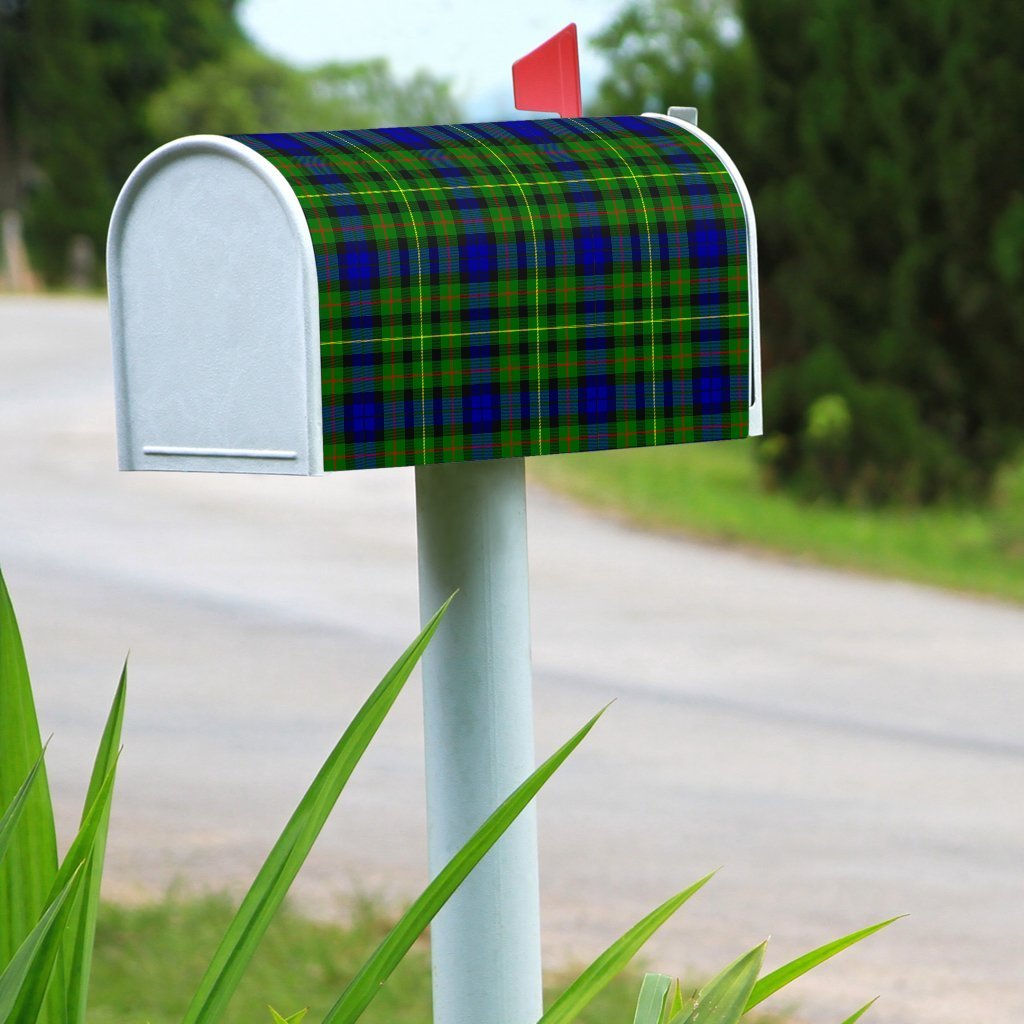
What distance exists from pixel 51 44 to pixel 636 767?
29054 mm

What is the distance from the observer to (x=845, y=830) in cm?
477

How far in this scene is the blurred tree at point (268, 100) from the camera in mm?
31406

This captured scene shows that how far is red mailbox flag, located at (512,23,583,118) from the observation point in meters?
1.90

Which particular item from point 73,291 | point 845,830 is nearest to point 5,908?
point 845,830

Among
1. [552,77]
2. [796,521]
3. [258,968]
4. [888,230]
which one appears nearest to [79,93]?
[888,230]

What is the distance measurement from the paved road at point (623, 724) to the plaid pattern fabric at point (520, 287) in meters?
2.11

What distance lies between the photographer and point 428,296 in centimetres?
169

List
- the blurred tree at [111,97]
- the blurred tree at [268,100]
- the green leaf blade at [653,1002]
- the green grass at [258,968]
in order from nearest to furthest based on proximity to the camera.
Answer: the green leaf blade at [653,1002] < the green grass at [258,968] < the blurred tree at [111,97] < the blurred tree at [268,100]

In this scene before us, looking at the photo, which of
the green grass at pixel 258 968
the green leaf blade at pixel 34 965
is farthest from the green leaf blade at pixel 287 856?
the green grass at pixel 258 968

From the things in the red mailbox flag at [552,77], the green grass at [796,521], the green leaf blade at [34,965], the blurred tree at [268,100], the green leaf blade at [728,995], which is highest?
the blurred tree at [268,100]

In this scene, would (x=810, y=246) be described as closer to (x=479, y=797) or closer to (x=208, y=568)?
(x=208, y=568)

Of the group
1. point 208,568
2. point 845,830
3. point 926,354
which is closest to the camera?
point 845,830

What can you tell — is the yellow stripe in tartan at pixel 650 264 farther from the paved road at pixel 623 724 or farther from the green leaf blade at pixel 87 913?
the paved road at pixel 623 724

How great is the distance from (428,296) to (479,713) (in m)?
0.44
